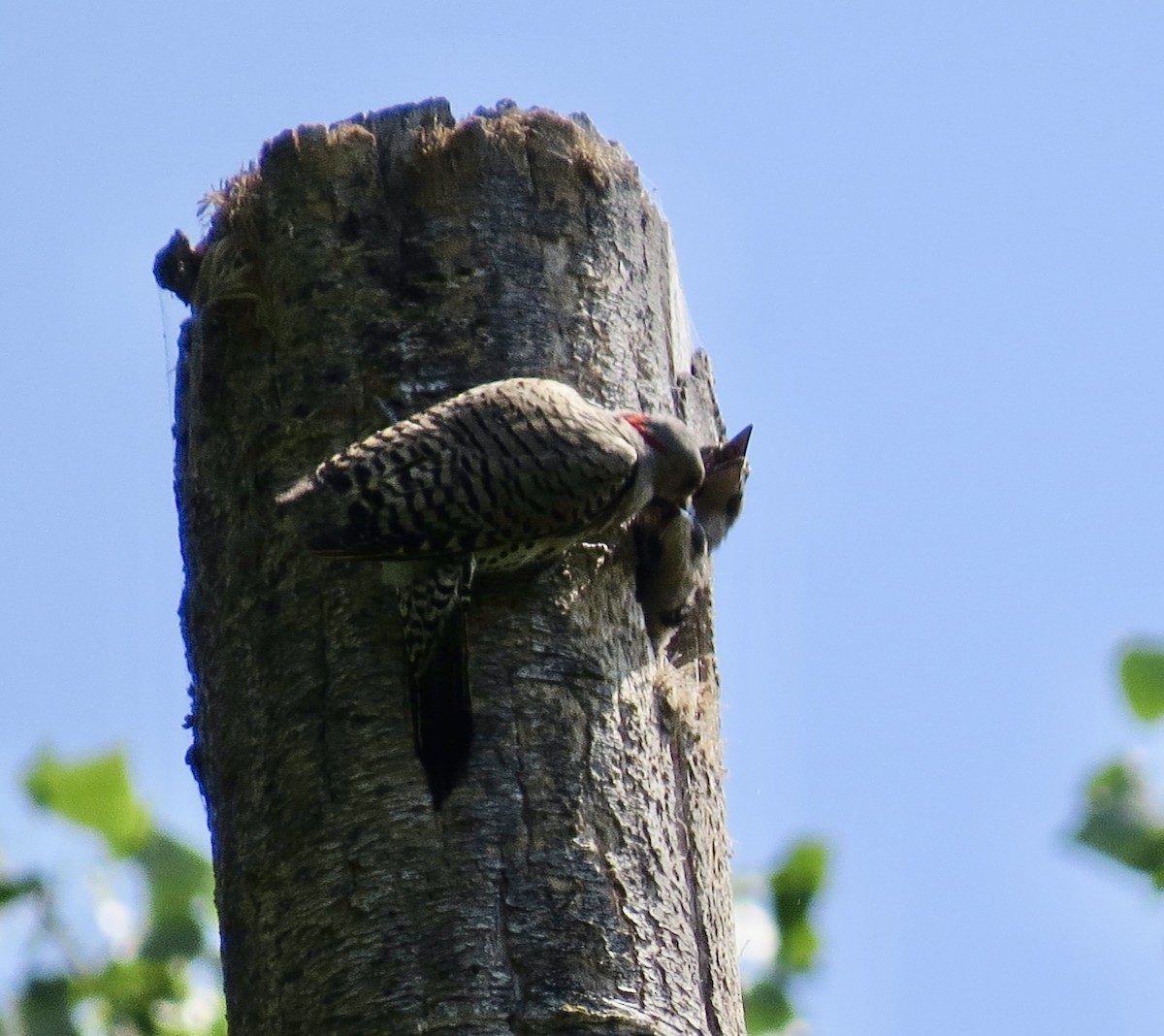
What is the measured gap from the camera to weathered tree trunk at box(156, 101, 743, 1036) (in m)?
3.86

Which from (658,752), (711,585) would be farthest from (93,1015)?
(711,585)

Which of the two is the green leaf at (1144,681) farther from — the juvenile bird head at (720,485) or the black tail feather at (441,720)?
the juvenile bird head at (720,485)

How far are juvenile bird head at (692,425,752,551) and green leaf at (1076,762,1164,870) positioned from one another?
84.3 inches

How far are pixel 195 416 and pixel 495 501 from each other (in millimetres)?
877

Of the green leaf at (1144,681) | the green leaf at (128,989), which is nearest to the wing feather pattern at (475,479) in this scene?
the green leaf at (128,989)

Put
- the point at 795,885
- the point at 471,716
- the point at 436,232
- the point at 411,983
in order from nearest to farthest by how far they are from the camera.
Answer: the point at 411,983
the point at 471,716
the point at 795,885
the point at 436,232

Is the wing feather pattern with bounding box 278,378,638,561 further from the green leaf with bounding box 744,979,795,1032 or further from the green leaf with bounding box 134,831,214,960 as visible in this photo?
the green leaf with bounding box 744,979,795,1032

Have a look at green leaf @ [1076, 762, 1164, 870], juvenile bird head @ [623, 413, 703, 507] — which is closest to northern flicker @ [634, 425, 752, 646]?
juvenile bird head @ [623, 413, 703, 507]

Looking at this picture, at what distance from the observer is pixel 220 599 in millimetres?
4492

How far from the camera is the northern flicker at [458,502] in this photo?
4.11 metres

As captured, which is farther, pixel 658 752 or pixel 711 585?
pixel 711 585

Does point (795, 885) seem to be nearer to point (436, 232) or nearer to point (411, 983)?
point (411, 983)

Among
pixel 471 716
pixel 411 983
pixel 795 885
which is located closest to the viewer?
pixel 411 983

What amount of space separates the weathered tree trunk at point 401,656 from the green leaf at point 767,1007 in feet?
1.07
